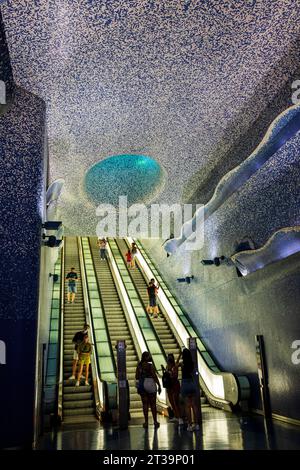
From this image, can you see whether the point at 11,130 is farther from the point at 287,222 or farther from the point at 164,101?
the point at 287,222

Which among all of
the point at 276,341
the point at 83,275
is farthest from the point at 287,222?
the point at 83,275

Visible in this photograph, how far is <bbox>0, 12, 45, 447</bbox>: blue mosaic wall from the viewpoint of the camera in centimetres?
494

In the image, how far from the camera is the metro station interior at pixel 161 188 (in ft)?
17.1

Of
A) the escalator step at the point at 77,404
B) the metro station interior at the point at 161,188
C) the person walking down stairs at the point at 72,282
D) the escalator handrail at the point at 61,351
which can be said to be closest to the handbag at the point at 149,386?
the metro station interior at the point at 161,188

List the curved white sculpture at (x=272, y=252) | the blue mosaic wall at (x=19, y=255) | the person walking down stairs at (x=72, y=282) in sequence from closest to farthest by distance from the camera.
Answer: the blue mosaic wall at (x=19, y=255) → the curved white sculpture at (x=272, y=252) → the person walking down stairs at (x=72, y=282)

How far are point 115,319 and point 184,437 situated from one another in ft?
22.3

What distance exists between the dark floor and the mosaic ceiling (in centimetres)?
523

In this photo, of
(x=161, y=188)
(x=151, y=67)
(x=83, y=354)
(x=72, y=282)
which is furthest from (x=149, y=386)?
(x=72, y=282)

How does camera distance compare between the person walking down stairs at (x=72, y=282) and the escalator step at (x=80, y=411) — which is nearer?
the escalator step at (x=80, y=411)

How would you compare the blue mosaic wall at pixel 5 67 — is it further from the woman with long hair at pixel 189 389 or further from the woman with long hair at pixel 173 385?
the woman with long hair at pixel 173 385

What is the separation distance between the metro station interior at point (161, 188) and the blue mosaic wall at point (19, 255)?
0.02 m

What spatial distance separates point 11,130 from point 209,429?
5574 mm

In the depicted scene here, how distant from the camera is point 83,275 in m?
15.3

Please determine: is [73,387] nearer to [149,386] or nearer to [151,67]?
[149,386]
